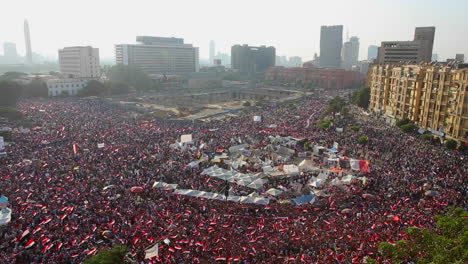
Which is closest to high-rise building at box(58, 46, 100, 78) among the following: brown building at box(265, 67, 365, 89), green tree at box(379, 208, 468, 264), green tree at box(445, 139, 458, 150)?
brown building at box(265, 67, 365, 89)

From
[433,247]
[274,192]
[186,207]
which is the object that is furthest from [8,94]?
[433,247]

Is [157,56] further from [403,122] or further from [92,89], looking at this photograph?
[403,122]

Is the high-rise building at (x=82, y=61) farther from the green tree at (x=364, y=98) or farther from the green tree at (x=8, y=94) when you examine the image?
the green tree at (x=364, y=98)

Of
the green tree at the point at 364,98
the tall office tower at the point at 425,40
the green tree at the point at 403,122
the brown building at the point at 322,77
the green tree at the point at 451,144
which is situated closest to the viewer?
the green tree at the point at 451,144

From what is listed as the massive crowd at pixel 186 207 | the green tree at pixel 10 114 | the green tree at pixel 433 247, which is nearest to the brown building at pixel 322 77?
the massive crowd at pixel 186 207

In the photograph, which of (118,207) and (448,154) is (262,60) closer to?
(448,154)

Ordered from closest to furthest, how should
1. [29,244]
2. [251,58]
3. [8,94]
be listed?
[29,244] < [8,94] < [251,58]

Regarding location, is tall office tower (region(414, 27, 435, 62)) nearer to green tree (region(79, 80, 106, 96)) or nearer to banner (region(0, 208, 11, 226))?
green tree (region(79, 80, 106, 96))
